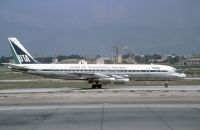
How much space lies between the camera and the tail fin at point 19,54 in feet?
181

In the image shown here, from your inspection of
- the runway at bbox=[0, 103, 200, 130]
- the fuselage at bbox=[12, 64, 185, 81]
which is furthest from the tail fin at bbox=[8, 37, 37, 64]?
the runway at bbox=[0, 103, 200, 130]

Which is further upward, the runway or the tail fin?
the tail fin

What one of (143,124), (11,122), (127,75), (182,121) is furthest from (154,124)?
(127,75)

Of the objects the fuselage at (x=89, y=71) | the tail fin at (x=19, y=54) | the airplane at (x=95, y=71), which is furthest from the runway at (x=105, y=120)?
the tail fin at (x=19, y=54)

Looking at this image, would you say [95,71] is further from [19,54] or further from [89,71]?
[19,54]

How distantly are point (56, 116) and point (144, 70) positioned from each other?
3343cm

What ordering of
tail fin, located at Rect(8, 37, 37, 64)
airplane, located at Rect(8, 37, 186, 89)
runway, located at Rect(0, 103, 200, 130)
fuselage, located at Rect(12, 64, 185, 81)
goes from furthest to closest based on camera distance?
tail fin, located at Rect(8, 37, 37, 64) < fuselage, located at Rect(12, 64, 185, 81) < airplane, located at Rect(8, 37, 186, 89) < runway, located at Rect(0, 103, 200, 130)

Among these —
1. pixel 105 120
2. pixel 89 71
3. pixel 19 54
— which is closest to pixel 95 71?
pixel 89 71

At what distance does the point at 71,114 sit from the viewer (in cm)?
2173

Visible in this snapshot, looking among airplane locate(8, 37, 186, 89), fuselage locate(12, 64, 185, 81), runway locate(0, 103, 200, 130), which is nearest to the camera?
runway locate(0, 103, 200, 130)

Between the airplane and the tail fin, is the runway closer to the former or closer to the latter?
the airplane

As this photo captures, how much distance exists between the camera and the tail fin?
55.1m

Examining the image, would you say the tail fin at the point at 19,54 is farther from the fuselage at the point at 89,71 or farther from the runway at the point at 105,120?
the runway at the point at 105,120

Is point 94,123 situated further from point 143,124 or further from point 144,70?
point 144,70
